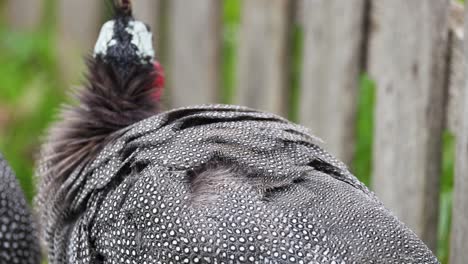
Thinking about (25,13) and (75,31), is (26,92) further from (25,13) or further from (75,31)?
(25,13)

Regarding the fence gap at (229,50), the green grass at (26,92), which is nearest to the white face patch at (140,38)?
the fence gap at (229,50)

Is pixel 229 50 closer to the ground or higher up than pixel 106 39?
closer to the ground

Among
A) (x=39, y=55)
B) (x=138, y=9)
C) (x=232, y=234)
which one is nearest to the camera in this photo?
(x=232, y=234)

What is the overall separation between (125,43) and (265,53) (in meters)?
1.31

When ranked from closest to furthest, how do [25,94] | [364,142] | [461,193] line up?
[461,193], [364,142], [25,94]

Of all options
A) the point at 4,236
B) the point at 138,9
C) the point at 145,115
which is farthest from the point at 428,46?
the point at 138,9

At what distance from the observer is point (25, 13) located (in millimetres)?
7246

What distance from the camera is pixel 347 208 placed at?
108 inches

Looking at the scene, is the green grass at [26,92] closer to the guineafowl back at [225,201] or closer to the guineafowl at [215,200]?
the guineafowl at [215,200]

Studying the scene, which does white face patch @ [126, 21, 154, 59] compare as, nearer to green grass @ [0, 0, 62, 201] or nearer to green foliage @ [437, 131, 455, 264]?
green foliage @ [437, 131, 455, 264]

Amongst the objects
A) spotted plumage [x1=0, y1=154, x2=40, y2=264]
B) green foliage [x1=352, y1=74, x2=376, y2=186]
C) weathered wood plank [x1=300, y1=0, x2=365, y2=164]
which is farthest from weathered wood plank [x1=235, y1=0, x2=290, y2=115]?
spotted plumage [x1=0, y1=154, x2=40, y2=264]

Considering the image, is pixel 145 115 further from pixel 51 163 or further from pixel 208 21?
pixel 208 21

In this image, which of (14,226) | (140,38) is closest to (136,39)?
(140,38)

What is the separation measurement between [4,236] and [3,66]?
137 inches
